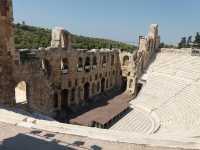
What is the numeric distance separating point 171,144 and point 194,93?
61.7 ft

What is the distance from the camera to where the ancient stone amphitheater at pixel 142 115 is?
6168 millimetres

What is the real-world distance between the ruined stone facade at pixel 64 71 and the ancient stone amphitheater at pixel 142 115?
0.29ft

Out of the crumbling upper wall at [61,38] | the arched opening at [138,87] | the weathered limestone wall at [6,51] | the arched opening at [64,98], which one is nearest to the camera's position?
the weathered limestone wall at [6,51]

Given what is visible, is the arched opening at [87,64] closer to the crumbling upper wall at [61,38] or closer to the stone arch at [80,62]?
the stone arch at [80,62]

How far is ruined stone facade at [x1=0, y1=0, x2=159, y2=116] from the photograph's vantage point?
43.3 ft

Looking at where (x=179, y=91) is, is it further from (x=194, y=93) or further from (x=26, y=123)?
(x=26, y=123)

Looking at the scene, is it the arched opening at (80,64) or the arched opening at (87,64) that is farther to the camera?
the arched opening at (87,64)

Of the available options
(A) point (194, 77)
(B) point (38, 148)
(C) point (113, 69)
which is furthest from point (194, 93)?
(B) point (38, 148)

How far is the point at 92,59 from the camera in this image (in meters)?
25.4

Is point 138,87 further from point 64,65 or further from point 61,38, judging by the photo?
point 61,38

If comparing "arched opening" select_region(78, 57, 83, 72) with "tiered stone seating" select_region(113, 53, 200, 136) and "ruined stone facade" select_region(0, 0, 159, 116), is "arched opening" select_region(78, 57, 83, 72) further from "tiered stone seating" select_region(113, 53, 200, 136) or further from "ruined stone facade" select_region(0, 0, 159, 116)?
"tiered stone seating" select_region(113, 53, 200, 136)

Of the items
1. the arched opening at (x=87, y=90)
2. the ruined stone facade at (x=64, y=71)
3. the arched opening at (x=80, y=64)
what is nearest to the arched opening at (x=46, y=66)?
the ruined stone facade at (x=64, y=71)

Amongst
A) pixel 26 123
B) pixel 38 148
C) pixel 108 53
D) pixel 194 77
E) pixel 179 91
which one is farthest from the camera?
pixel 108 53

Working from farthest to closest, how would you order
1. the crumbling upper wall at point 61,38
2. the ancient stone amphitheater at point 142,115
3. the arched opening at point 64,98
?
the arched opening at point 64,98 < the crumbling upper wall at point 61,38 < the ancient stone amphitheater at point 142,115
